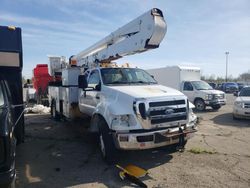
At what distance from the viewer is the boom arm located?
6523 mm

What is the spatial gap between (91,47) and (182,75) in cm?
996

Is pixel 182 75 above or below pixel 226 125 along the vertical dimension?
above

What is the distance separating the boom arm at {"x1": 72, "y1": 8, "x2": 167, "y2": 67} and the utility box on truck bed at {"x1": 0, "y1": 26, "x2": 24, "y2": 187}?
289 cm

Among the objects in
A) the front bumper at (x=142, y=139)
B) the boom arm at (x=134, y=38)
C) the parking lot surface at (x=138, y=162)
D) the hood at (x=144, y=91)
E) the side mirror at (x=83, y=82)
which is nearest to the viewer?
the parking lot surface at (x=138, y=162)

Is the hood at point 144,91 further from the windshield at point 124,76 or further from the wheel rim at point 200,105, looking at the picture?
the wheel rim at point 200,105

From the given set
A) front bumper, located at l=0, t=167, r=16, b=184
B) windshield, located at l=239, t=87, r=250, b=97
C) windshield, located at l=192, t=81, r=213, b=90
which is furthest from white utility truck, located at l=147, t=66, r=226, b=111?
front bumper, located at l=0, t=167, r=16, b=184

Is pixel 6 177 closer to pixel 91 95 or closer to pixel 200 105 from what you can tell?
Result: pixel 91 95

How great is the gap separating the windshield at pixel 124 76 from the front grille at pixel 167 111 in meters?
1.48

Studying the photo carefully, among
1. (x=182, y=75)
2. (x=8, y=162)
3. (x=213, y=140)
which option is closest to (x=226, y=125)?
(x=213, y=140)

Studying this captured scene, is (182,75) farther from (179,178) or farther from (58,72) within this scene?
(179,178)

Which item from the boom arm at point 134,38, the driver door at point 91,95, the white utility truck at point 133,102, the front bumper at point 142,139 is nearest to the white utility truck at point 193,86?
the boom arm at point 134,38

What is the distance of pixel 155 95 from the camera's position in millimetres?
5777

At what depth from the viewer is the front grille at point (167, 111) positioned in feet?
18.3

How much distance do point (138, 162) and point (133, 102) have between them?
157 cm
